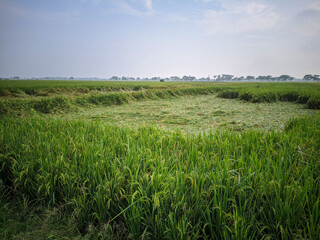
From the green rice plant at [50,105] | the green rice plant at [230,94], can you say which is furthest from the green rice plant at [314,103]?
the green rice plant at [50,105]

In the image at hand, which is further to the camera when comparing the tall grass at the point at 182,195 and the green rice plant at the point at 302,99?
the green rice plant at the point at 302,99

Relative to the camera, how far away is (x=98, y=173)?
1.63 metres

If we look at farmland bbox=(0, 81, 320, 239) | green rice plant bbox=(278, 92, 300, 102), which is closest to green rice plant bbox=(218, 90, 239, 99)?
green rice plant bbox=(278, 92, 300, 102)

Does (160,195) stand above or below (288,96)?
below

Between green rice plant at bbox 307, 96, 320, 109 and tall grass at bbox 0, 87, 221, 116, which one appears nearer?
tall grass at bbox 0, 87, 221, 116

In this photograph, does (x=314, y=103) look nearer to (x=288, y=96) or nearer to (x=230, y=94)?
(x=288, y=96)

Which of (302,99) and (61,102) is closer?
(61,102)

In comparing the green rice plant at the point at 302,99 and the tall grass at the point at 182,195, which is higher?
the green rice plant at the point at 302,99

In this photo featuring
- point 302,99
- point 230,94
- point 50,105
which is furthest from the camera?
point 230,94

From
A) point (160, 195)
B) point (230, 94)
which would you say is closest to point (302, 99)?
point (230, 94)

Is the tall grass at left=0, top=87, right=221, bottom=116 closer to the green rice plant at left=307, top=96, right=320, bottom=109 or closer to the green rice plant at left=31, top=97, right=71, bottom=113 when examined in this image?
the green rice plant at left=31, top=97, right=71, bottom=113

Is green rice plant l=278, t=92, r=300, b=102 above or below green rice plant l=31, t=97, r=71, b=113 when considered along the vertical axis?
above

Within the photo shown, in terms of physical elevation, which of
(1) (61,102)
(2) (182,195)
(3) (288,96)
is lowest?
(2) (182,195)

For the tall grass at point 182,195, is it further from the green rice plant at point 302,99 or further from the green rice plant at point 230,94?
the green rice plant at point 230,94
